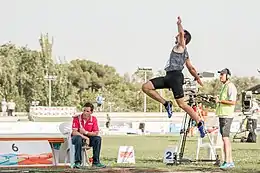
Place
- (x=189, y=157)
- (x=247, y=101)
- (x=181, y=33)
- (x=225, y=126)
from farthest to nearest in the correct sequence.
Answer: (x=247, y=101) < (x=189, y=157) < (x=225, y=126) < (x=181, y=33)

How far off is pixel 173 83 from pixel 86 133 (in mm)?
2083

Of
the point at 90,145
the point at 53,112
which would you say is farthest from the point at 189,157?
the point at 53,112

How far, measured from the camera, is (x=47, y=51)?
262ft

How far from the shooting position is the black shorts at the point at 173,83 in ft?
37.8

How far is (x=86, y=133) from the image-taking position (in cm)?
1260

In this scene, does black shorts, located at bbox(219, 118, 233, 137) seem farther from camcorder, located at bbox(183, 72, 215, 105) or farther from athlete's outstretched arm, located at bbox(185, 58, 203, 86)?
athlete's outstretched arm, located at bbox(185, 58, 203, 86)

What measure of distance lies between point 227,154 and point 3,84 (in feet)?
218

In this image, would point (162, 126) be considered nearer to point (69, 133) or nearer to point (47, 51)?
point (69, 133)

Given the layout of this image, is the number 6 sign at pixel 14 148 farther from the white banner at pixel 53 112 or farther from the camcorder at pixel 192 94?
the white banner at pixel 53 112

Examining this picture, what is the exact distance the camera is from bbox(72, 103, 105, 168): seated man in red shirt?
12.5 meters

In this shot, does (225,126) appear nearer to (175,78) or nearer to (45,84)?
(175,78)

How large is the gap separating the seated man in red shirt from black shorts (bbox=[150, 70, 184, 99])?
170cm

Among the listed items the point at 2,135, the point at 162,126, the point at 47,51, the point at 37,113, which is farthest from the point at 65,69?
the point at 2,135

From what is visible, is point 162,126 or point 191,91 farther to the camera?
point 162,126
